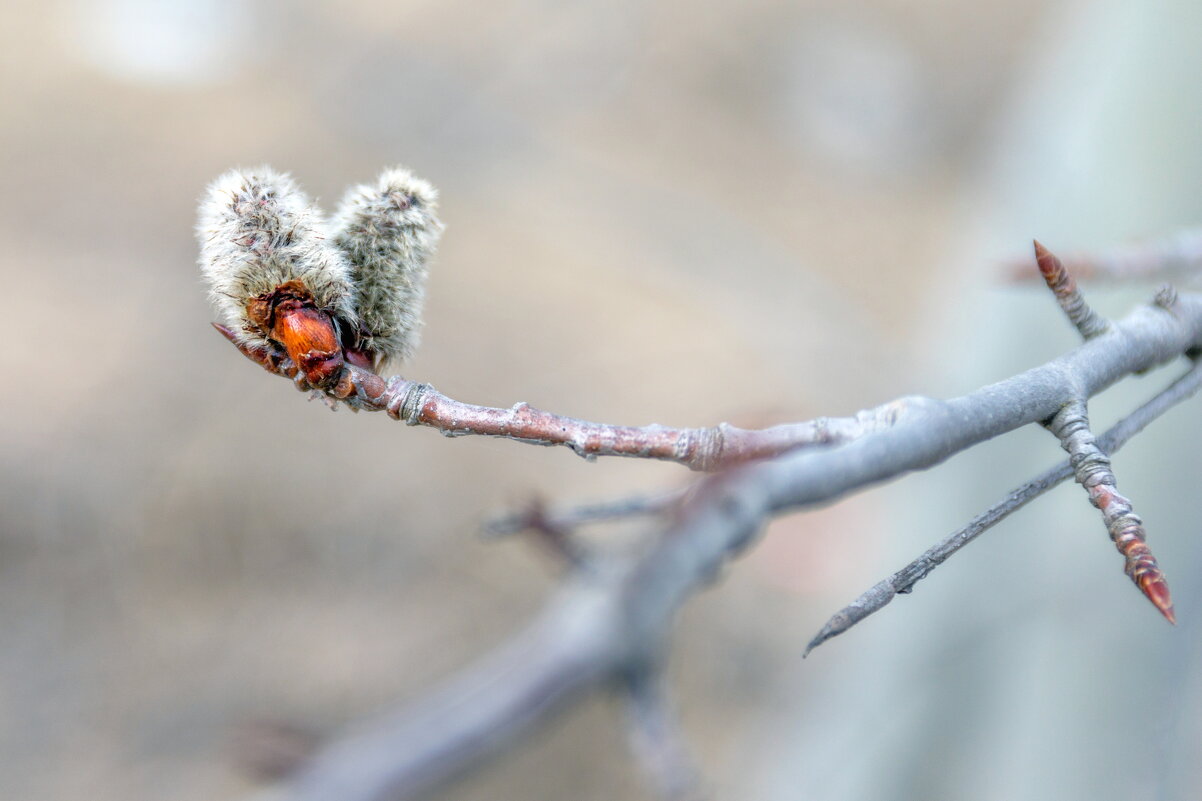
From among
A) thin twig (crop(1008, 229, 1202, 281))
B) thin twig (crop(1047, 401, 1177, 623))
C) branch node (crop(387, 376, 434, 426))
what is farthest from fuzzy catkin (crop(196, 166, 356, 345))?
thin twig (crop(1008, 229, 1202, 281))

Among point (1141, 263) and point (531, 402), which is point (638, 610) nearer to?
point (1141, 263)

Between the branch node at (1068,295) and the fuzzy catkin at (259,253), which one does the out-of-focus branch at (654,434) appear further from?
the branch node at (1068,295)

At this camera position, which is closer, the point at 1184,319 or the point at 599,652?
the point at 599,652

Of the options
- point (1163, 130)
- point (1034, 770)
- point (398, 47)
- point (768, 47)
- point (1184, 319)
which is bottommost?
point (1034, 770)

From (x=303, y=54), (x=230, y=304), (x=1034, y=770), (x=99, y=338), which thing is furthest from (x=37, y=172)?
(x=1034, y=770)

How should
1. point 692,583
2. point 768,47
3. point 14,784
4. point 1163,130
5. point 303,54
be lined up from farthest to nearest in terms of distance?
point 768,47
point 303,54
point 14,784
point 1163,130
point 692,583

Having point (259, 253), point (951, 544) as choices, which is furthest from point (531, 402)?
point (951, 544)

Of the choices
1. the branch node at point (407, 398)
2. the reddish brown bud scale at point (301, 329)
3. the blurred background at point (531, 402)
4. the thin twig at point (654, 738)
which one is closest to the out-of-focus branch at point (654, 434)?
the branch node at point (407, 398)

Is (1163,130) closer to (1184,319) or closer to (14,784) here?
(1184,319)
